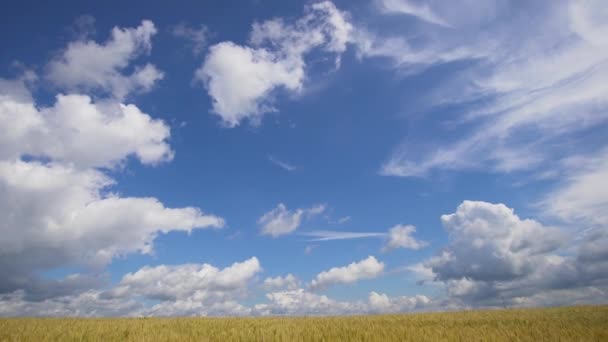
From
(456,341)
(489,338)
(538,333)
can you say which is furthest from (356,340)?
(538,333)

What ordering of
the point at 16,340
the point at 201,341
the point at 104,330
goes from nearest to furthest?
the point at 201,341
the point at 16,340
the point at 104,330

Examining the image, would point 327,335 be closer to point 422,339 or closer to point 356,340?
point 356,340

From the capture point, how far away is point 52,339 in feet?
53.1

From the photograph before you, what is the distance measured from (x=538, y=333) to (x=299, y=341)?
939 centimetres

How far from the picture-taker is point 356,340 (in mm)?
14422

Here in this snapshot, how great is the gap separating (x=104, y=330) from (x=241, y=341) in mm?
8933

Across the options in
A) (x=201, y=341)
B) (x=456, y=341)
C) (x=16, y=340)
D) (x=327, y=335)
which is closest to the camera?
(x=456, y=341)

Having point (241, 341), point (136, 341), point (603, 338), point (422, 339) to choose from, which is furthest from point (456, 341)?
point (136, 341)

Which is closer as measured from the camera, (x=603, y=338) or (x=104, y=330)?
(x=603, y=338)

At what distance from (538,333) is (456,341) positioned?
14.3 feet

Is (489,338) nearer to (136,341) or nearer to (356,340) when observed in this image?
(356,340)

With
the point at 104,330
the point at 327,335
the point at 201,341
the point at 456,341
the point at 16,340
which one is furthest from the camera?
the point at 104,330

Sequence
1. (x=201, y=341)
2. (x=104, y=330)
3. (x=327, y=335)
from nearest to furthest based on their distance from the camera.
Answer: (x=201, y=341), (x=327, y=335), (x=104, y=330)

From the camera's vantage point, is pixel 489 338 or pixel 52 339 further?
pixel 52 339
